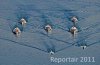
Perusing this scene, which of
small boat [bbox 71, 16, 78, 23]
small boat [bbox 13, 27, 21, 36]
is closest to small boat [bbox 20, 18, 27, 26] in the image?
small boat [bbox 13, 27, 21, 36]

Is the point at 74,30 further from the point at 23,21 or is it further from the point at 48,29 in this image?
the point at 23,21

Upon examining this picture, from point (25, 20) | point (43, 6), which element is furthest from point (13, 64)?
point (43, 6)

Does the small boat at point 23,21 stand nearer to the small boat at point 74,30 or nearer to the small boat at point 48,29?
the small boat at point 48,29

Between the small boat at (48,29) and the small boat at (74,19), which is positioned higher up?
the small boat at (74,19)

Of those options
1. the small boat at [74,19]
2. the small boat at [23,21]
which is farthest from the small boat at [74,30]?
the small boat at [23,21]

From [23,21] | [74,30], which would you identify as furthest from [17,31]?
[74,30]

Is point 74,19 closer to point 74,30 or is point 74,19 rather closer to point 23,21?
point 74,30

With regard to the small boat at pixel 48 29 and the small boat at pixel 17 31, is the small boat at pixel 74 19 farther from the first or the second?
the small boat at pixel 17 31

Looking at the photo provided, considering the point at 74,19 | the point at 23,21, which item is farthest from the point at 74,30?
the point at 23,21

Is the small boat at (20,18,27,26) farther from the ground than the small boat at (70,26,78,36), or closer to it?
farther from the ground

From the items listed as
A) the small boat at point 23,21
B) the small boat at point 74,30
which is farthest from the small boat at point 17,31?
the small boat at point 74,30

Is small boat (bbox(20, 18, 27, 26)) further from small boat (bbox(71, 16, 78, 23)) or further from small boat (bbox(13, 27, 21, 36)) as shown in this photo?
small boat (bbox(71, 16, 78, 23))

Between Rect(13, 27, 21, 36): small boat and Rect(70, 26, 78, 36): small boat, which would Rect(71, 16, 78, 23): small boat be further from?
Rect(13, 27, 21, 36): small boat

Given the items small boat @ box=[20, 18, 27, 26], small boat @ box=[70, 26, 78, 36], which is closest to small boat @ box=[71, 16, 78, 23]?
small boat @ box=[70, 26, 78, 36]
